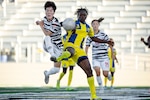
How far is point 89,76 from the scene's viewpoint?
8562mm

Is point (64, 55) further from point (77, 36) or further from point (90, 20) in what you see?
point (90, 20)

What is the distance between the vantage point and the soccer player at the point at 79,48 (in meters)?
8.49

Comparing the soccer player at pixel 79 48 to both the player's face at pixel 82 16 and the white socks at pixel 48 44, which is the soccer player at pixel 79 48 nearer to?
the player's face at pixel 82 16

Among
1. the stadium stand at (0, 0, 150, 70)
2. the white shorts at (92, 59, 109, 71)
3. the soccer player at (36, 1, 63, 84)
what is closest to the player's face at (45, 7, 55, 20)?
the soccer player at (36, 1, 63, 84)

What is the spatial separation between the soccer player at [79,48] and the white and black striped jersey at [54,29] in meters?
2.85

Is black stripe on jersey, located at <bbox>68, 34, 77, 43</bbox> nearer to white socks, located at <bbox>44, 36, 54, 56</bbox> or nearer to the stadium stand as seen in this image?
white socks, located at <bbox>44, 36, 54, 56</bbox>

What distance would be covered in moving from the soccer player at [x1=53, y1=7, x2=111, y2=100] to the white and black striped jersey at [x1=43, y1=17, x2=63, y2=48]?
9.34 ft

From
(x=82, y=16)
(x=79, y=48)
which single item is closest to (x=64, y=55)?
(x=79, y=48)

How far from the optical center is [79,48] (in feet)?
28.4

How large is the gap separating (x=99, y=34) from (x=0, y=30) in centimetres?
1970

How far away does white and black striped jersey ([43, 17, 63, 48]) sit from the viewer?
11.7m

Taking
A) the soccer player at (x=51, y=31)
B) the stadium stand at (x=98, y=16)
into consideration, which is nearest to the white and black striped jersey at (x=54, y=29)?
the soccer player at (x=51, y=31)

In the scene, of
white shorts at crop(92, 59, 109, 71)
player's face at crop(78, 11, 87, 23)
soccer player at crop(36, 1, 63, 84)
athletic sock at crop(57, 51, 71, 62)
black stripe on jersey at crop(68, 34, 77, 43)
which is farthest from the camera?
white shorts at crop(92, 59, 109, 71)

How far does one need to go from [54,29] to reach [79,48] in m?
3.25
